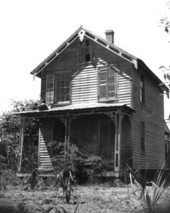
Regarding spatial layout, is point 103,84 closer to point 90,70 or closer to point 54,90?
point 90,70

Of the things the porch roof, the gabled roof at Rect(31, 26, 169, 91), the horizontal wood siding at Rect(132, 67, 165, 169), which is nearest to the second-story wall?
the gabled roof at Rect(31, 26, 169, 91)

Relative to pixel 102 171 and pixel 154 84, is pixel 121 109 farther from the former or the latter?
pixel 154 84

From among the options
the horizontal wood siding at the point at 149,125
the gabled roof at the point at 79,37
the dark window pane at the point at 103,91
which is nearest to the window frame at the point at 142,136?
the horizontal wood siding at the point at 149,125

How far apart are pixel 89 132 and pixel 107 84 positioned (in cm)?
307

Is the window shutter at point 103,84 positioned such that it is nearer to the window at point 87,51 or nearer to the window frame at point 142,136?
the window at point 87,51

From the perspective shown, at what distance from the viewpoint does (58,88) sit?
22109 millimetres

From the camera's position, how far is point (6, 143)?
2658cm

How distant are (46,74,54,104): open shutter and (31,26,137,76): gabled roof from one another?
0.79 meters

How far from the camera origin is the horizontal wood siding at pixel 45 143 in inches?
840

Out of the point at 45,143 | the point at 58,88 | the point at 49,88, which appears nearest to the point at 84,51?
the point at 58,88

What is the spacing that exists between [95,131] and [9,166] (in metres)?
6.95

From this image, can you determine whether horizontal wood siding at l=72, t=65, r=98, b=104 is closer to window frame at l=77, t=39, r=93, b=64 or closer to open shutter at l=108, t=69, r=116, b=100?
window frame at l=77, t=39, r=93, b=64

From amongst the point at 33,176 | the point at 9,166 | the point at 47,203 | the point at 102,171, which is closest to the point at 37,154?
the point at 9,166

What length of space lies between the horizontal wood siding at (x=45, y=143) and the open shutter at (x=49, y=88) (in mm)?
1349
